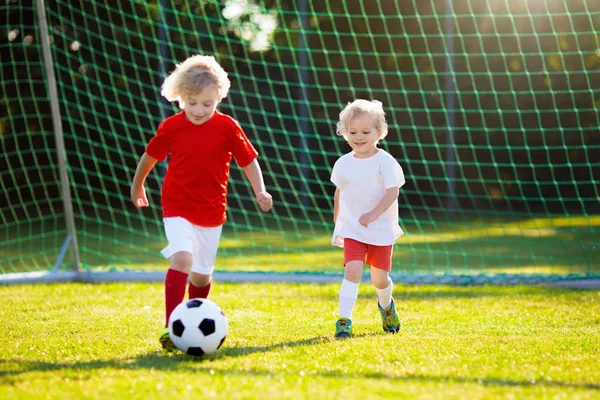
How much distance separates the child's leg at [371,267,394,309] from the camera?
4082 millimetres

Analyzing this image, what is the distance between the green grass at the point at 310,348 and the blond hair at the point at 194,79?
1028mm

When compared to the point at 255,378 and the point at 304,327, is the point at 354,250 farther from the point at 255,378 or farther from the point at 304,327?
the point at 255,378

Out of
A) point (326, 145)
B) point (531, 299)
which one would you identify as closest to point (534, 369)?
point (531, 299)

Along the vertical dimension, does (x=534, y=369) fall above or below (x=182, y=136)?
below

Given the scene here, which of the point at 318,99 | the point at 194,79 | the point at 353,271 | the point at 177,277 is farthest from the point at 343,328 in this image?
the point at 318,99

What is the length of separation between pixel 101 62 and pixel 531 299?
8669mm

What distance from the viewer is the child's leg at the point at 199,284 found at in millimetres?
3826

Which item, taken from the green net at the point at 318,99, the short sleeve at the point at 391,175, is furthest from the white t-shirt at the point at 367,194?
the green net at the point at 318,99

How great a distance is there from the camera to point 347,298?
3.96 metres

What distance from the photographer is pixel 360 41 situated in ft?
42.1

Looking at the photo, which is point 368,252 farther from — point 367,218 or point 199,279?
point 199,279

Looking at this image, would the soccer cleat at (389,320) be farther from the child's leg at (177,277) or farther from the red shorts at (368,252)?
the child's leg at (177,277)

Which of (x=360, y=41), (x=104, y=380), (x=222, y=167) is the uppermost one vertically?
(x=360, y=41)

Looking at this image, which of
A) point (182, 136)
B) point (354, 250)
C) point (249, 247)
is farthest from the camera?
point (249, 247)
